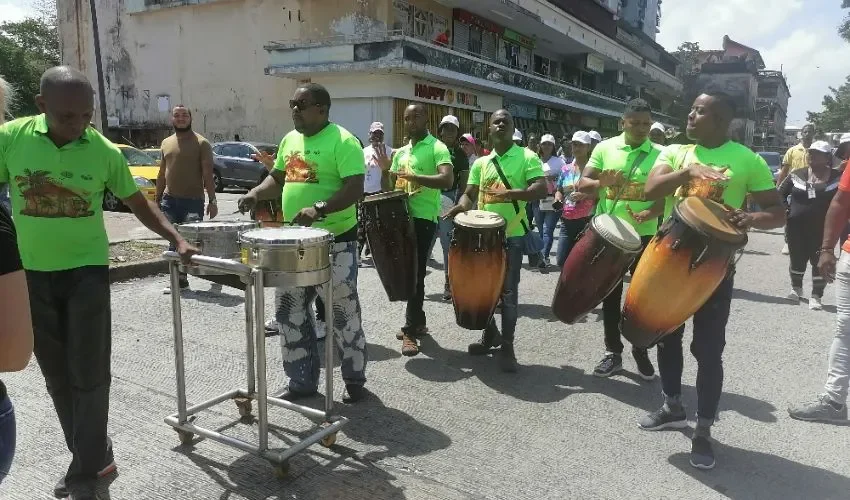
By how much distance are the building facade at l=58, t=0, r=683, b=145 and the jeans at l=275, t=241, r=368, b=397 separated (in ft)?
56.8

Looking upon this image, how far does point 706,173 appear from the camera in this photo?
338cm

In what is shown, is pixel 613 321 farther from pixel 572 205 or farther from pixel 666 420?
pixel 572 205

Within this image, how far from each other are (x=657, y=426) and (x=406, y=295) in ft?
7.09

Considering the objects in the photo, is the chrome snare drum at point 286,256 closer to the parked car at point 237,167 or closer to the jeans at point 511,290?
the jeans at point 511,290

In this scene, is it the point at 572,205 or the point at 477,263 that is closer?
the point at 477,263

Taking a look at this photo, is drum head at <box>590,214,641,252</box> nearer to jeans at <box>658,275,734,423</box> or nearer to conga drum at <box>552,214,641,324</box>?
conga drum at <box>552,214,641,324</box>

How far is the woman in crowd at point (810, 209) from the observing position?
7.48 meters

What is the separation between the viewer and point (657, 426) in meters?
3.88

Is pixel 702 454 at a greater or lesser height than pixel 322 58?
lesser

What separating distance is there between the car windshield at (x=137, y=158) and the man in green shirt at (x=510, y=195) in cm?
1173

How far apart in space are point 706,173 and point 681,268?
527 mm

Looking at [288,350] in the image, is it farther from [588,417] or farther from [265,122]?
[265,122]

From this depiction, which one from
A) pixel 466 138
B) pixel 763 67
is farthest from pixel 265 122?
pixel 763 67

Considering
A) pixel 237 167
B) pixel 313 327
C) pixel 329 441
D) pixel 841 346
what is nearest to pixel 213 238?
pixel 313 327
